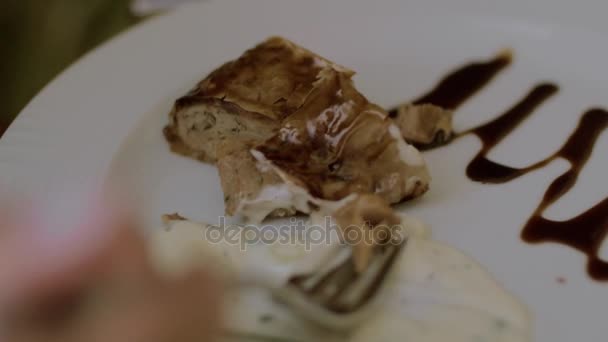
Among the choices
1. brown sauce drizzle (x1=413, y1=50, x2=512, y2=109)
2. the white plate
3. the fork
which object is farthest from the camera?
brown sauce drizzle (x1=413, y1=50, x2=512, y2=109)

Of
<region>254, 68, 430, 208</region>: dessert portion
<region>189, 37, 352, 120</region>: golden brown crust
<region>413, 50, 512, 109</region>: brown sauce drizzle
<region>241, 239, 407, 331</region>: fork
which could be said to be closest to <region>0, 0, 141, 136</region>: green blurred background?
<region>189, 37, 352, 120</region>: golden brown crust

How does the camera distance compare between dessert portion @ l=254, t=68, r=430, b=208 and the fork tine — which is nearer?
the fork tine

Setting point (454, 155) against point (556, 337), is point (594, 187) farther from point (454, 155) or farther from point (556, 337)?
point (556, 337)

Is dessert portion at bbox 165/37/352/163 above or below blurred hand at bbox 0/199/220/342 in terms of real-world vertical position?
below

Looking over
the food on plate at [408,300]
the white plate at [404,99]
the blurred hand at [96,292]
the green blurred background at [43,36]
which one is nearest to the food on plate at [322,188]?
the food on plate at [408,300]

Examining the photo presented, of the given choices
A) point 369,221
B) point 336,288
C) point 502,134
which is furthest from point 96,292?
point 502,134

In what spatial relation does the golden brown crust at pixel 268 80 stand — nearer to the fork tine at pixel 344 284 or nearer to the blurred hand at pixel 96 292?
the fork tine at pixel 344 284

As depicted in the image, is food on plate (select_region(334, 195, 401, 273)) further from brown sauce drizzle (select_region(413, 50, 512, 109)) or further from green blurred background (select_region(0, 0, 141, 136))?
green blurred background (select_region(0, 0, 141, 136))
